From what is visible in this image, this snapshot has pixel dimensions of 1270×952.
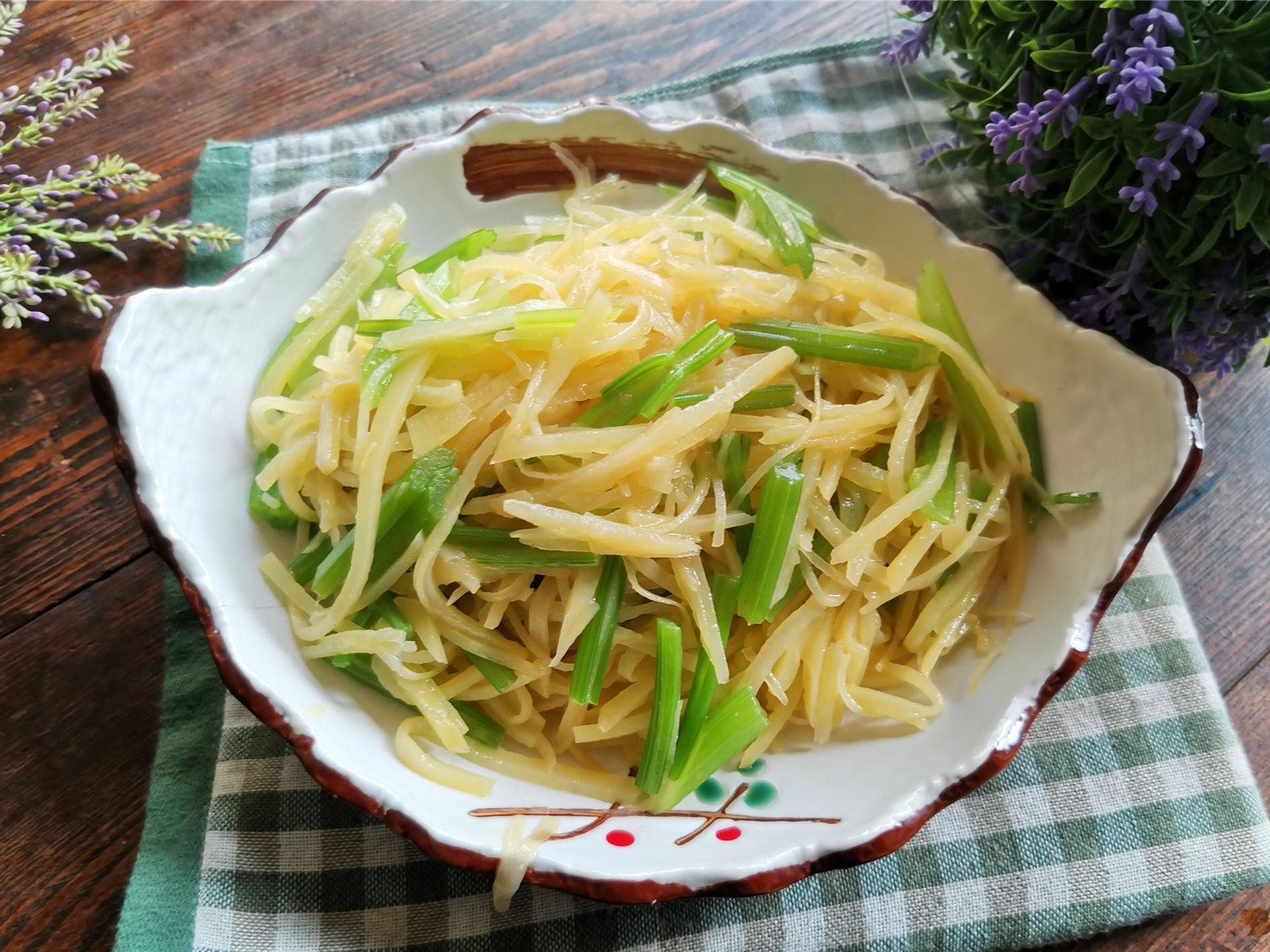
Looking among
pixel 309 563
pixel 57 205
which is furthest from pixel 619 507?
pixel 57 205

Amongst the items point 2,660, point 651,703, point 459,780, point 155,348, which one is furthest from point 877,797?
point 2,660

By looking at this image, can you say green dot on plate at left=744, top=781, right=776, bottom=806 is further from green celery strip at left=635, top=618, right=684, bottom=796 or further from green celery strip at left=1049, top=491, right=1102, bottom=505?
green celery strip at left=1049, top=491, right=1102, bottom=505

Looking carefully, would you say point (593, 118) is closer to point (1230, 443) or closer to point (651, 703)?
point (651, 703)

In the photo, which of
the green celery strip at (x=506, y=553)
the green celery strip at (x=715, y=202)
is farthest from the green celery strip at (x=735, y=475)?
the green celery strip at (x=715, y=202)

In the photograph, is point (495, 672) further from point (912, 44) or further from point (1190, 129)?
point (912, 44)

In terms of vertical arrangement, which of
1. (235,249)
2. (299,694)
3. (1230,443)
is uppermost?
(235,249)

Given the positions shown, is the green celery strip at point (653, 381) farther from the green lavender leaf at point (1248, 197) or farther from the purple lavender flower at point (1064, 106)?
the green lavender leaf at point (1248, 197)
